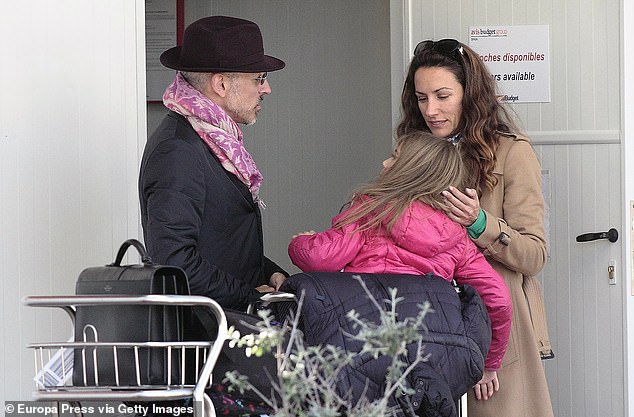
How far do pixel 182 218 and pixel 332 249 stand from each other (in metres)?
0.45

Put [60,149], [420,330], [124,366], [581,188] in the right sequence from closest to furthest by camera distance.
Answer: [124,366] → [420,330] → [60,149] → [581,188]

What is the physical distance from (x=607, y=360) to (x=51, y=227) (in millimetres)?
2034

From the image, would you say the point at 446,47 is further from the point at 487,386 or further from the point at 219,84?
the point at 487,386

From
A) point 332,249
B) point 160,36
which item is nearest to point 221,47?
point 332,249

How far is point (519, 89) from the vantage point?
4172 mm

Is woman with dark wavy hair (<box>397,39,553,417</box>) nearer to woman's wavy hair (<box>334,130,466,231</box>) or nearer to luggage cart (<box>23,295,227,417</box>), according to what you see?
woman's wavy hair (<box>334,130,466,231</box>)

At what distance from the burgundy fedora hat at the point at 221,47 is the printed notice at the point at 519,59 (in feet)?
5.24

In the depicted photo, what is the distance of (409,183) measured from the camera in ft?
9.27

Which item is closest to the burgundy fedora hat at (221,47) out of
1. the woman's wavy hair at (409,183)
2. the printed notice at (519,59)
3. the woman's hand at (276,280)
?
the woman's wavy hair at (409,183)

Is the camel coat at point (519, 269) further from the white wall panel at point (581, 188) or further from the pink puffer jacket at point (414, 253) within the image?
the white wall panel at point (581, 188)

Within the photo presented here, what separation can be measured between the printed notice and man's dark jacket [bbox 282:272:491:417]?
5.86 feet

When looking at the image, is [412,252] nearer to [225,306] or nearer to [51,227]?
[225,306]

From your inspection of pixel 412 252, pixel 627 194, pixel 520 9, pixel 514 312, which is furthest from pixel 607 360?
pixel 412 252

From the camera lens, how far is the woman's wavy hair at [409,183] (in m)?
2.77
